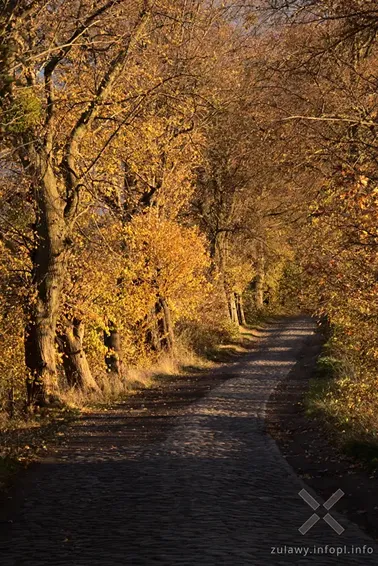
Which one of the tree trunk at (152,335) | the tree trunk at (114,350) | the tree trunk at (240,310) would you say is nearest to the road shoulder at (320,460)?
the tree trunk at (114,350)

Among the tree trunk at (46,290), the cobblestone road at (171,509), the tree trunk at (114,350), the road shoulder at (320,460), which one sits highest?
the tree trunk at (46,290)

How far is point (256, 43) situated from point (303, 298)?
711 cm

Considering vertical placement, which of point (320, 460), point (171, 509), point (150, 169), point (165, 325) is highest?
point (150, 169)

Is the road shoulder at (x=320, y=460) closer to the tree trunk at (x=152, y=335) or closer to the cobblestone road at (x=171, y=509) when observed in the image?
the cobblestone road at (x=171, y=509)

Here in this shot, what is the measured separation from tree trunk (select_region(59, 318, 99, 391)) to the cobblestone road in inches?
246

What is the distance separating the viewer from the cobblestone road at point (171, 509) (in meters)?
6.89

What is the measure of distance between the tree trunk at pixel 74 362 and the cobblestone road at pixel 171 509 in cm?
625

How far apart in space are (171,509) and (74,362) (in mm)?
12759

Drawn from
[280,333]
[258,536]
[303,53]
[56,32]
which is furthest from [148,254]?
[280,333]

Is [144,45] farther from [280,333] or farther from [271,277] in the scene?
[271,277]

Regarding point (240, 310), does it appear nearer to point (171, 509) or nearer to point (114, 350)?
Answer: point (114, 350)

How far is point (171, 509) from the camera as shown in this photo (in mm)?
8539

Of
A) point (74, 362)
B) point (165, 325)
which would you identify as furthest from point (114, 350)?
point (165, 325)

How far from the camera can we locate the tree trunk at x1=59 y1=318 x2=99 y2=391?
68.7ft
